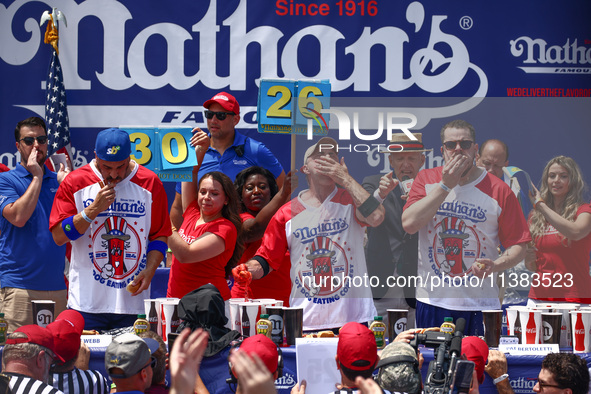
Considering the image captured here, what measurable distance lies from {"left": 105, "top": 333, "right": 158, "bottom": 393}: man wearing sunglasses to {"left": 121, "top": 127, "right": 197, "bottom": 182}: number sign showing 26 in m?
1.98

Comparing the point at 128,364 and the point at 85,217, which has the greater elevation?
the point at 85,217

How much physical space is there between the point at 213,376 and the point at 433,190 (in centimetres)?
153

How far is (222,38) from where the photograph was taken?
7176 millimetres

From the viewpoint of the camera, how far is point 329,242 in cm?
438

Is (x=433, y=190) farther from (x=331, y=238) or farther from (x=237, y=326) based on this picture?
(x=237, y=326)

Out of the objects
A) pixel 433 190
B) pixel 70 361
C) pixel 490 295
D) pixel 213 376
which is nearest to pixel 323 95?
pixel 433 190

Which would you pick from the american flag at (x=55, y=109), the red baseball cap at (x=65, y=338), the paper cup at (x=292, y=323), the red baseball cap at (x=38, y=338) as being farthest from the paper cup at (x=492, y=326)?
the american flag at (x=55, y=109)

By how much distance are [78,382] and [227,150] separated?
9.01 feet

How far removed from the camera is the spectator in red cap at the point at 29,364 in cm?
294

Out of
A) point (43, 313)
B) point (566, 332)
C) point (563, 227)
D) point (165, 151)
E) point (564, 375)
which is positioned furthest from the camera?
point (165, 151)

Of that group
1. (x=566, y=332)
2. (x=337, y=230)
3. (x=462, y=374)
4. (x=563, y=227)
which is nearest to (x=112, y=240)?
(x=337, y=230)

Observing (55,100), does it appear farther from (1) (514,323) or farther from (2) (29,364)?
(1) (514,323)

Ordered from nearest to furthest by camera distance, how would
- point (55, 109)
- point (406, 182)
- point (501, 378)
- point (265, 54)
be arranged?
point (501, 378)
point (406, 182)
point (55, 109)
point (265, 54)

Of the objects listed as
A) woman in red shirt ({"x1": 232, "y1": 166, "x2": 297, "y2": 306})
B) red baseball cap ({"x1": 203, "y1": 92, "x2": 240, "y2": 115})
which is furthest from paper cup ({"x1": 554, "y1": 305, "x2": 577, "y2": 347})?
red baseball cap ({"x1": 203, "y1": 92, "x2": 240, "y2": 115})
